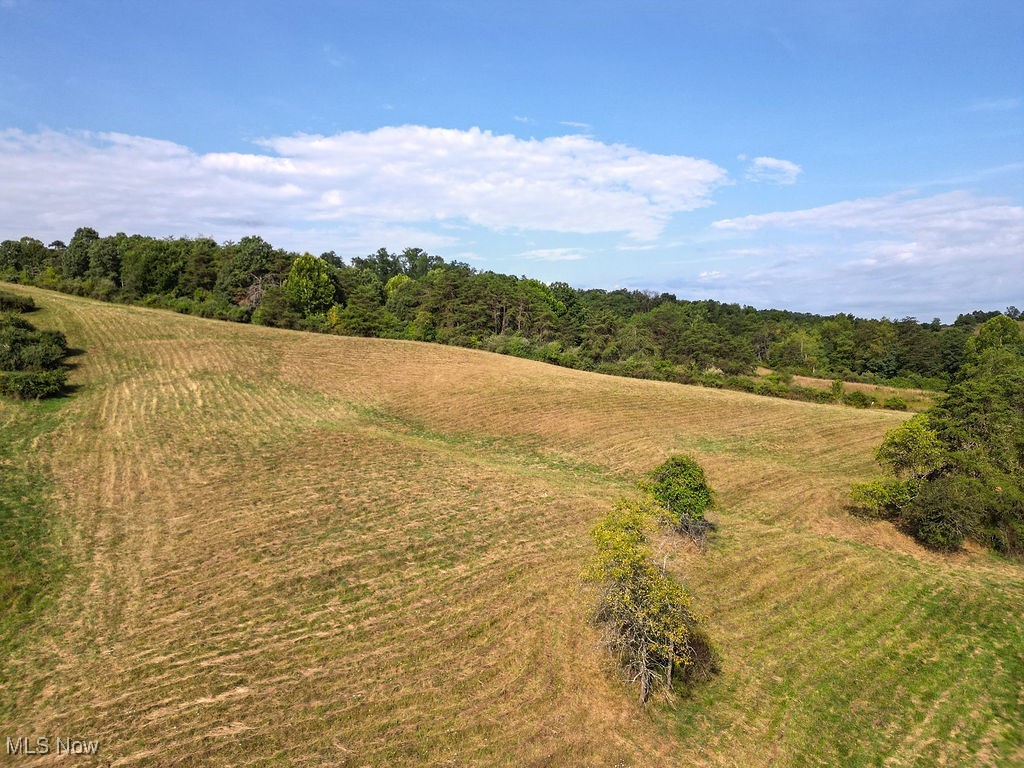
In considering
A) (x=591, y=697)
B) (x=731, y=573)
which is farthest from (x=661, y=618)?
(x=731, y=573)

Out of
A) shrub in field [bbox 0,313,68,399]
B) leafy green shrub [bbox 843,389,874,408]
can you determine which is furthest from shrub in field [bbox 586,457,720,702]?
leafy green shrub [bbox 843,389,874,408]

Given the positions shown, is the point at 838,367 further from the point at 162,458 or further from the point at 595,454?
the point at 162,458

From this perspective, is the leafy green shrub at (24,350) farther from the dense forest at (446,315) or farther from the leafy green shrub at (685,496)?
the leafy green shrub at (685,496)

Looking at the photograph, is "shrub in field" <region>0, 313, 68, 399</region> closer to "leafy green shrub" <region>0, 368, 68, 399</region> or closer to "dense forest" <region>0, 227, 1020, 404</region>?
"leafy green shrub" <region>0, 368, 68, 399</region>

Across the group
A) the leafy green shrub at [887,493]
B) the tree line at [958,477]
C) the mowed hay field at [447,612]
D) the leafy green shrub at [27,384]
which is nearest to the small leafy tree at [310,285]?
the leafy green shrub at [27,384]

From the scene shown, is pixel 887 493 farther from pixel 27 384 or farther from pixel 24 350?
pixel 24 350

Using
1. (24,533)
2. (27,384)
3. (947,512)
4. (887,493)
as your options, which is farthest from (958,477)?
(27,384)
